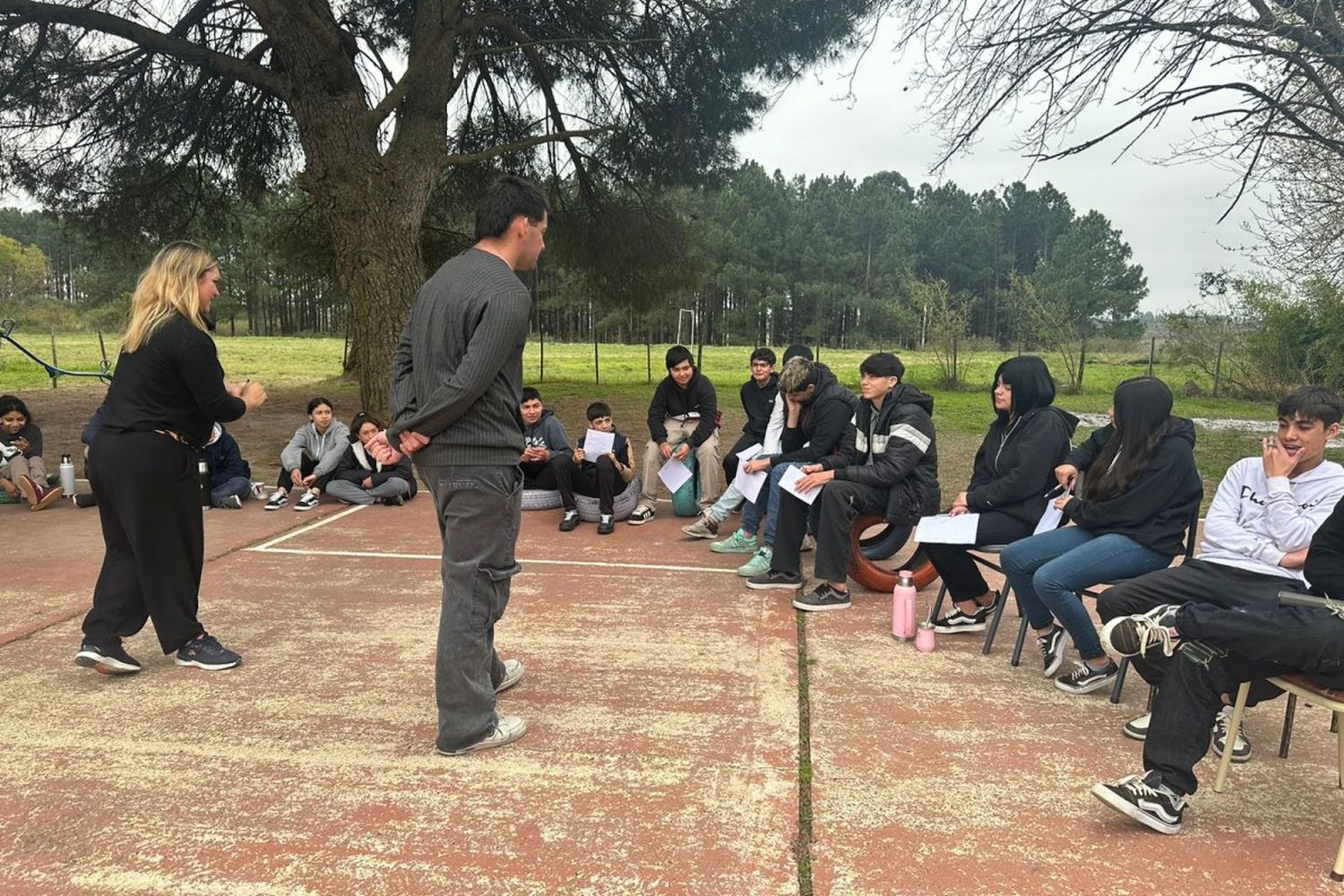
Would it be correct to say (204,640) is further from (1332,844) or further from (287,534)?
(1332,844)

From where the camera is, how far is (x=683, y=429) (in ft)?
22.2

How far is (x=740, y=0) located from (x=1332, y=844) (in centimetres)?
903

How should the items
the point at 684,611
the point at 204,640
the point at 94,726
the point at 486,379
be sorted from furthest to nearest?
1. the point at 684,611
2. the point at 204,640
3. the point at 94,726
4. the point at 486,379

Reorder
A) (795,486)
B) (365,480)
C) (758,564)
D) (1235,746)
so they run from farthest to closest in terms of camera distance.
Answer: (365,480), (758,564), (795,486), (1235,746)

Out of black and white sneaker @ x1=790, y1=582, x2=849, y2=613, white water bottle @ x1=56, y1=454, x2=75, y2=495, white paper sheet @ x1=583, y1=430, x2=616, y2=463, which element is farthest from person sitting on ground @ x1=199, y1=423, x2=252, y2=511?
black and white sneaker @ x1=790, y1=582, x2=849, y2=613

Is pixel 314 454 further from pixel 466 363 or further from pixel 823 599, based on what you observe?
pixel 466 363

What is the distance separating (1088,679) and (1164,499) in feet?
2.51

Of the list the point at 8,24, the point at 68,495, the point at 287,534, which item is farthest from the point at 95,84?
the point at 287,534

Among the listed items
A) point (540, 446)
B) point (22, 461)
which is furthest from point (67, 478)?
point (540, 446)

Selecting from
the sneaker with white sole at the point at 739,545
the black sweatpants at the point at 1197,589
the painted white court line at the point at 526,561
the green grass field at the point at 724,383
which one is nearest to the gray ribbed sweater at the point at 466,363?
the black sweatpants at the point at 1197,589

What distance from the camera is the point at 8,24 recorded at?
8281 mm

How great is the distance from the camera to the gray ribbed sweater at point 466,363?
2637 millimetres

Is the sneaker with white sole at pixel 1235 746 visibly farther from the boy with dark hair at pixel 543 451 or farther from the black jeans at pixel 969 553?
the boy with dark hair at pixel 543 451

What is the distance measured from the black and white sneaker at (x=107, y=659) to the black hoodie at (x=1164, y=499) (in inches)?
154
